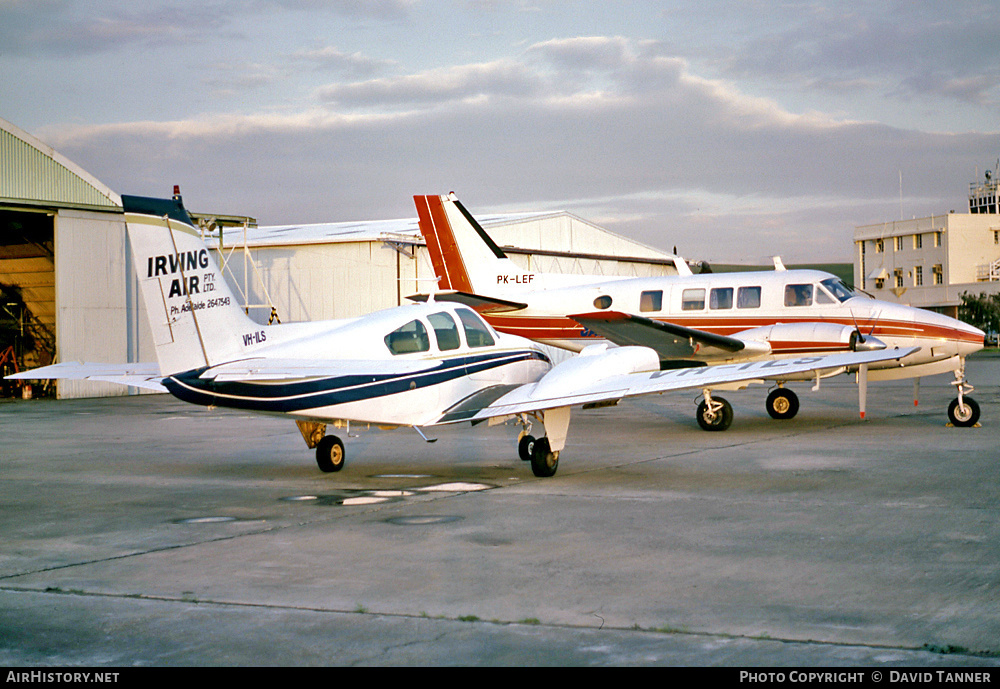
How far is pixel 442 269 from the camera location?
23.1 m

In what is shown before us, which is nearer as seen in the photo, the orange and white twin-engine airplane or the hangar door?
the orange and white twin-engine airplane

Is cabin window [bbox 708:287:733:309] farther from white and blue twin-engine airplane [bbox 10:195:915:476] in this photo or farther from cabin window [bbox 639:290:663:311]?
white and blue twin-engine airplane [bbox 10:195:915:476]

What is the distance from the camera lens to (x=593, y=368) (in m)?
11.0

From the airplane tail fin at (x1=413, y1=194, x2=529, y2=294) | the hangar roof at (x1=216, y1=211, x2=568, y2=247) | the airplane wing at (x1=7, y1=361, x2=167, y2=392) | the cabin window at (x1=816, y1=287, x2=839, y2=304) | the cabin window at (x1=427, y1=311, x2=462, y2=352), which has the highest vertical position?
the hangar roof at (x1=216, y1=211, x2=568, y2=247)

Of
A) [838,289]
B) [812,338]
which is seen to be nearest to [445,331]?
[812,338]

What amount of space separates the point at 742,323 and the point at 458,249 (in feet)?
25.0

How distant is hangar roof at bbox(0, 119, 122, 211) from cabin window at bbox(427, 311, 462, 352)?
75.6ft

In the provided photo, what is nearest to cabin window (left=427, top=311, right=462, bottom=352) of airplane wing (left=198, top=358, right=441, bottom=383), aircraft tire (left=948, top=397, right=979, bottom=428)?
airplane wing (left=198, top=358, right=441, bottom=383)

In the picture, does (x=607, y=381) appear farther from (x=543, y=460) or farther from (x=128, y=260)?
(x=128, y=260)

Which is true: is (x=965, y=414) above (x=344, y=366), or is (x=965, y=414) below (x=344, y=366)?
below

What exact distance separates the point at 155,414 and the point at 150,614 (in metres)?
18.8

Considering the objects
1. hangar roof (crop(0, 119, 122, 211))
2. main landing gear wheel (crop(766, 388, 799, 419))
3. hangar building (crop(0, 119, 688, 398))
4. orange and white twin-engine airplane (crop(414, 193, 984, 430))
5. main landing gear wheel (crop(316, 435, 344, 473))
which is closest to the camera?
main landing gear wheel (crop(316, 435, 344, 473))

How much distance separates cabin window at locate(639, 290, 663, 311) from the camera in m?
19.4

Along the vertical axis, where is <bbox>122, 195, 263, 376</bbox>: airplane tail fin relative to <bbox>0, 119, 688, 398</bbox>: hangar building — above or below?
below
